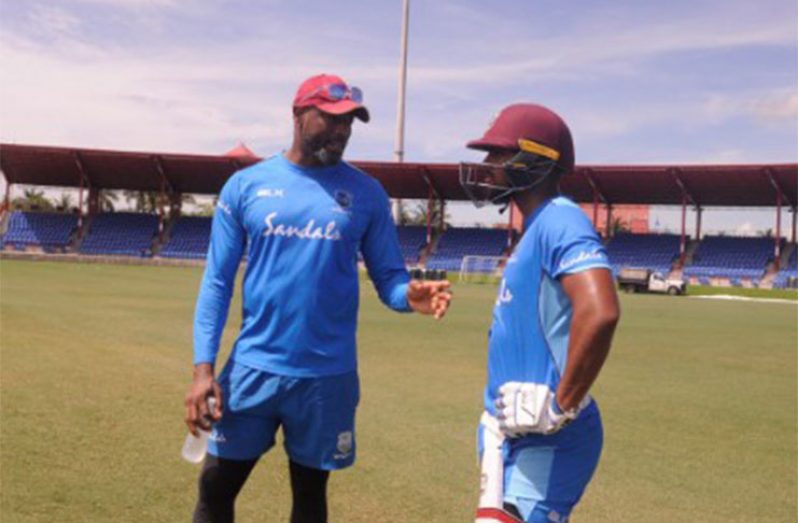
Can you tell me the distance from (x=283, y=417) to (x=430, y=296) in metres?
0.81

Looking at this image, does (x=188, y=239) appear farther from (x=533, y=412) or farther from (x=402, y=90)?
(x=533, y=412)

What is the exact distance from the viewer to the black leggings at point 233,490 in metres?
3.58

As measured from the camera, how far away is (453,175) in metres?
53.7

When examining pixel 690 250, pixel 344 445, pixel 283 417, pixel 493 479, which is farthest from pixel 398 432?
pixel 690 250

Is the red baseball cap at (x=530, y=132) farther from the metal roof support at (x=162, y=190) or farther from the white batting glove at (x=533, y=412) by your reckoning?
the metal roof support at (x=162, y=190)

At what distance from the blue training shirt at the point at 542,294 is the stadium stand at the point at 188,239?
185 feet

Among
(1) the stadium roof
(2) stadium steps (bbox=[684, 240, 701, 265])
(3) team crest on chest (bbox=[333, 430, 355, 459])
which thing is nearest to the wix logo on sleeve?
(3) team crest on chest (bbox=[333, 430, 355, 459])

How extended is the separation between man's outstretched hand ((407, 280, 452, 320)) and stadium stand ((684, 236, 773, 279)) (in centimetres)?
5070

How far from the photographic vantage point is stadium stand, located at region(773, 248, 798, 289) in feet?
155

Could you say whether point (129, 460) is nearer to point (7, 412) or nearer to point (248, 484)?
point (248, 484)

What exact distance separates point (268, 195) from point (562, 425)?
1.57 m

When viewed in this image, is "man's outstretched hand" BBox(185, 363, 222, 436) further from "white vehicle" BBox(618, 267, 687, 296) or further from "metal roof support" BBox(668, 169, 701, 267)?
"metal roof support" BBox(668, 169, 701, 267)

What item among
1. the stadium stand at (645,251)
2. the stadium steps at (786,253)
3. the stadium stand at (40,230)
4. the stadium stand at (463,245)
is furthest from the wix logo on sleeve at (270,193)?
the stadium stand at (40,230)

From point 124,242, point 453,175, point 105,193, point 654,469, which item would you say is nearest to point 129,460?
point 654,469
